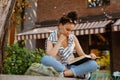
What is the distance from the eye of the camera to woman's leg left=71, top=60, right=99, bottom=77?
470 centimetres

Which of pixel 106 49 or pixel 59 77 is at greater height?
pixel 59 77

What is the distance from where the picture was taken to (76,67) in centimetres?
478

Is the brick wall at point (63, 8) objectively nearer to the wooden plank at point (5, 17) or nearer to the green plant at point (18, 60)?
the green plant at point (18, 60)

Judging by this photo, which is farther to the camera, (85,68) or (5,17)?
(5,17)

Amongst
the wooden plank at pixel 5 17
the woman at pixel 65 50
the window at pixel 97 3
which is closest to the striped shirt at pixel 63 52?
the woman at pixel 65 50

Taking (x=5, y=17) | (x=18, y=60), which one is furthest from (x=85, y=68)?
(x=18, y=60)

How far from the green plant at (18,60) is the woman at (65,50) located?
1582 mm

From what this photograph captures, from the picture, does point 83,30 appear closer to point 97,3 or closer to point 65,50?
point 97,3

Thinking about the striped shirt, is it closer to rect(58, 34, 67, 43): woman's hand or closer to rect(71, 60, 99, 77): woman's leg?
rect(58, 34, 67, 43): woman's hand

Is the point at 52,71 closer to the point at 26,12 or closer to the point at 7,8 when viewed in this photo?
the point at 7,8

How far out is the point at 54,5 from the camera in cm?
1917

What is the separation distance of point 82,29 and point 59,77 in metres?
11.3

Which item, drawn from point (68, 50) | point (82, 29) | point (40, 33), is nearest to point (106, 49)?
point (82, 29)

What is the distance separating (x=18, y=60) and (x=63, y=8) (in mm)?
12216
